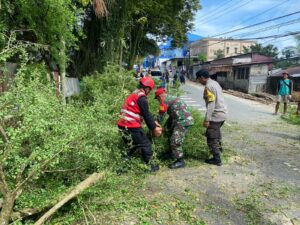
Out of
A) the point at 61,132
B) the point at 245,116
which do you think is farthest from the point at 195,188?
the point at 245,116

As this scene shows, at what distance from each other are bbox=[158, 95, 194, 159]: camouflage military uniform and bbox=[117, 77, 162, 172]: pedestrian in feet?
1.32

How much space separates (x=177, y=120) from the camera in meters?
4.94

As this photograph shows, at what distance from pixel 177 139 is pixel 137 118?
84cm

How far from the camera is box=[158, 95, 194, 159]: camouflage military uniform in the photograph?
194 inches

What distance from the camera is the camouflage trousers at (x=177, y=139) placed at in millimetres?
4926

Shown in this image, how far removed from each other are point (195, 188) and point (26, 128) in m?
2.57

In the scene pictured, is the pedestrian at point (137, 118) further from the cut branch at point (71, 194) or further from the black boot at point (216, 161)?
the black boot at point (216, 161)

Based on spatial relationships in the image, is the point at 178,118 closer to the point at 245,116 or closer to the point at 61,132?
the point at 61,132

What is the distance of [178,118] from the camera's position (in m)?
4.93

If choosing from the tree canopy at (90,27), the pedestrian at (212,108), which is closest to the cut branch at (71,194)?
the pedestrian at (212,108)

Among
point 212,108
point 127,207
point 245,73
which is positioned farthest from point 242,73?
point 127,207

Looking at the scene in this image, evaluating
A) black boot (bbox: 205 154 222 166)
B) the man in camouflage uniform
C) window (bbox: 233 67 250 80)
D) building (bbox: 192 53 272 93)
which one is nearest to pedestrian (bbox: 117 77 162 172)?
the man in camouflage uniform

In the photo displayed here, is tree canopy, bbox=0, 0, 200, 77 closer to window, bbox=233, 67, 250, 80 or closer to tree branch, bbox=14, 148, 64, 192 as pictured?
tree branch, bbox=14, 148, 64, 192

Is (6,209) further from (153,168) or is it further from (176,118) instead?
(176,118)
